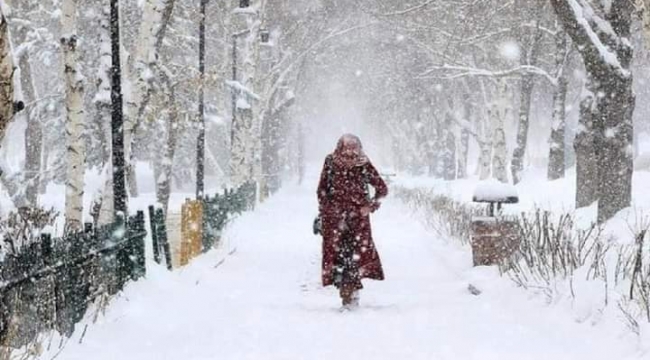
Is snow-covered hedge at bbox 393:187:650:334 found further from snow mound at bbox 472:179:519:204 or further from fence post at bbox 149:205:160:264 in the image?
fence post at bbox 149:205:160:264

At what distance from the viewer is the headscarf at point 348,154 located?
8.10 meters

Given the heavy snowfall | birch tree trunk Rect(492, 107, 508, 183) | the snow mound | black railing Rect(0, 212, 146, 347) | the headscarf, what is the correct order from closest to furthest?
black railing Rect(0, 212, 146, 347)
the heavy snowfall
the headscarf
the snow mound
birch tree trunk Rect(492, 107, 508, 183)

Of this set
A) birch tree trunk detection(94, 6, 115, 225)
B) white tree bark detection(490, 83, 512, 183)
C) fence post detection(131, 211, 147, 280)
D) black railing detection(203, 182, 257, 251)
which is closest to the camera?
fence post detection(131, 211, 147, 280)

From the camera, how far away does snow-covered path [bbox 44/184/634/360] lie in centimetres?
596

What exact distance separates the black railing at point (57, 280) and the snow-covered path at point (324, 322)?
0.25m

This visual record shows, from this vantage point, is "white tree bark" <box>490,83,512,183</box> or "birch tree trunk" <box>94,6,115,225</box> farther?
"white tree bark" <box>490,83,512,183</box>

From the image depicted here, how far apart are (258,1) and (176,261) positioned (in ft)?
56.1

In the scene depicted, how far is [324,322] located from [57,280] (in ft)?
8.17

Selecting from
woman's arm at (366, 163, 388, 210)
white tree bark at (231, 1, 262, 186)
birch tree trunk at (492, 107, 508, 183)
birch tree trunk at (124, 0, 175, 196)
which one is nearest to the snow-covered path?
woman's arm at (366, 163, 388, 210)

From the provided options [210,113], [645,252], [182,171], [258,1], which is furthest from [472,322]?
[182,171]

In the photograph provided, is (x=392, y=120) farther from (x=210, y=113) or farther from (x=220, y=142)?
(x=210, y=113)

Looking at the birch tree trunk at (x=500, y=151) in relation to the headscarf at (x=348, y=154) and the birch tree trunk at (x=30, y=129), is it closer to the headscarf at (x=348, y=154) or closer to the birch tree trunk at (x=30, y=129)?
the birch tree trunk at (x=30, y=129)

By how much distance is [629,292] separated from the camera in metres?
6.16

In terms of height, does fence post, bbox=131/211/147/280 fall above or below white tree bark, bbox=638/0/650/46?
below
